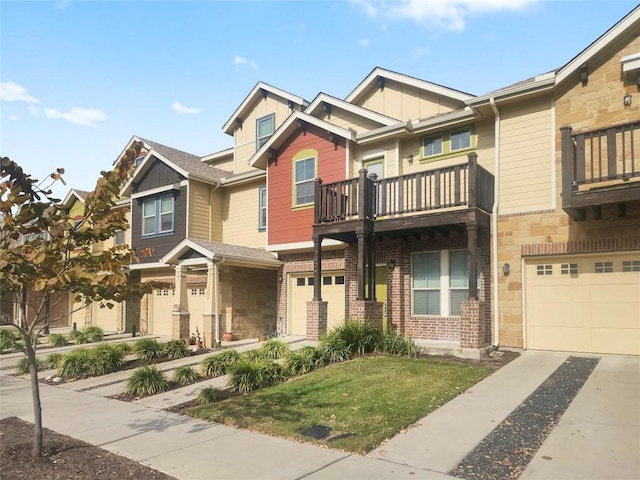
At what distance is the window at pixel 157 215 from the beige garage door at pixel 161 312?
101 inches

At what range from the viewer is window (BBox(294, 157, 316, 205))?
49.3 feet

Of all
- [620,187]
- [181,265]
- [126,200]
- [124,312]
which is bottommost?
[124,312]

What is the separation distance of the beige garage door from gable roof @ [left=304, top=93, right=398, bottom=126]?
9432 mm

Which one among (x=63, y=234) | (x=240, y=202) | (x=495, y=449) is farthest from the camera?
(x=240, y=202)

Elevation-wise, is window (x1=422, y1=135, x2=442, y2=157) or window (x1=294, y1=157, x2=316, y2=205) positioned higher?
window (x1=422, y1=135, x2=442, y2=157)

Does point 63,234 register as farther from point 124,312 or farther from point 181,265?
point 124,312

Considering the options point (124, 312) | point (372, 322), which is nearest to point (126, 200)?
point (124, 312)

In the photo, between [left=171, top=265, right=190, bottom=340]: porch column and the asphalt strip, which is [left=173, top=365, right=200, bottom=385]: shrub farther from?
the asphalt strip

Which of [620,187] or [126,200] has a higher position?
[126,200]

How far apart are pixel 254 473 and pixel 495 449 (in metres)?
2.58

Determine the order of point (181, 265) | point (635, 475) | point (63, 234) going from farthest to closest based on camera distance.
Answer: point (181, 265) < point (63, 234) < point (635, 475)

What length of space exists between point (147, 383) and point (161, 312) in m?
11.2

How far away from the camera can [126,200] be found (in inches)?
835

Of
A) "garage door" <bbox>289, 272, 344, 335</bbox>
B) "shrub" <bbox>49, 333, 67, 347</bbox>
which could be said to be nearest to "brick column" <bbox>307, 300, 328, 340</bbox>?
A: "garage door" <bbox>289, 272, 344, 335</bbox>
